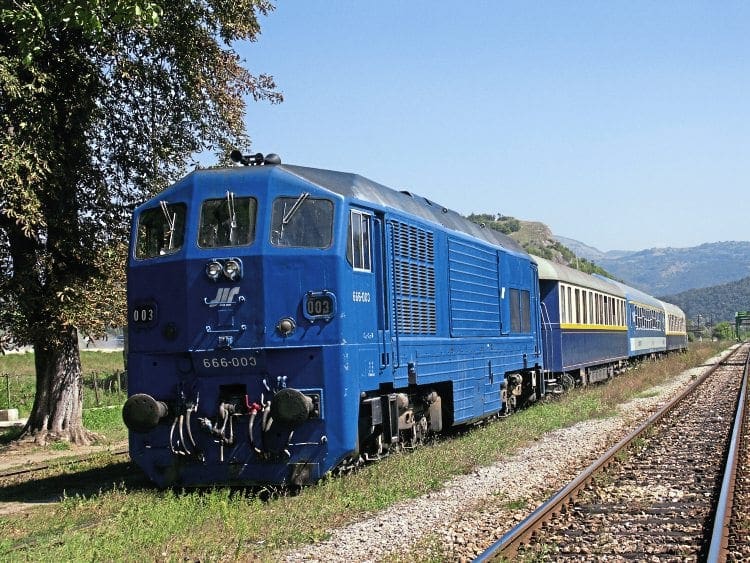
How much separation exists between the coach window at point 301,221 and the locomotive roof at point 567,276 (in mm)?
12170

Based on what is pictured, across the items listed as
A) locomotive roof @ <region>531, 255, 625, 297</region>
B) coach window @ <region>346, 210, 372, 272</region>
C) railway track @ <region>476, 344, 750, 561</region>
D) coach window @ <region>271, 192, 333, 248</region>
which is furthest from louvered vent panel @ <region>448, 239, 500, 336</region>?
locomotive roof @ <region>531, 255, 625, 297</region>

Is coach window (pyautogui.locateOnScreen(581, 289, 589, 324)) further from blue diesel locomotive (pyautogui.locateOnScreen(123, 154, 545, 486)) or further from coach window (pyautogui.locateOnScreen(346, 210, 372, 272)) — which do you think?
coach window (pyautogui.locateOnScreen(346, 210, 372, 272))

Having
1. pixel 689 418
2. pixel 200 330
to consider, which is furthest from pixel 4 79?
pixel 689 418

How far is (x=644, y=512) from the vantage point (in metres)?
8.91

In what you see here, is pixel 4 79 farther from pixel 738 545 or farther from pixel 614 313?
pixel 614 313

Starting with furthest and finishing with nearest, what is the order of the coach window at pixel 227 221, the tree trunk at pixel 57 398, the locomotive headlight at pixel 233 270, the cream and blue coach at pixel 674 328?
the cream and blue coach at pixel 674 328, the tree trunk at pixel 57 398, the coach window at pixel 227 221, the locomotive headlight at pixel 233 270

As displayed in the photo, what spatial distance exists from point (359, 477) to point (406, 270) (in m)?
2.81

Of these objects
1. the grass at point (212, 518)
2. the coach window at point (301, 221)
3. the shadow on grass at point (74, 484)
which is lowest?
the shadow on grass at point (74, 484)

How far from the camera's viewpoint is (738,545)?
745cm

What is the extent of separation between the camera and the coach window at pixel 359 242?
408 inches

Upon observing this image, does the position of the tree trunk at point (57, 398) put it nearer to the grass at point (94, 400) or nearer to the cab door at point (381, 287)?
the grass at point (94, 400)

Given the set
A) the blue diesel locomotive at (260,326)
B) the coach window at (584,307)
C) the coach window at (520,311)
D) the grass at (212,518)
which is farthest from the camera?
the coach window at (584,307)

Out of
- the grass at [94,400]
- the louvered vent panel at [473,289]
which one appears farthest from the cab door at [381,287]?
the grass at [94,400]

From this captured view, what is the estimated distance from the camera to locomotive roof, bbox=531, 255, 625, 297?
2339 cm
